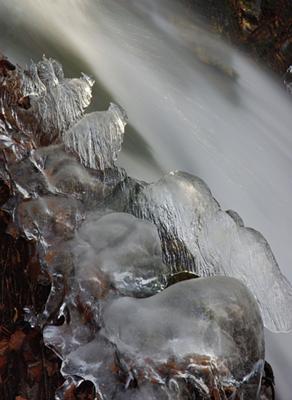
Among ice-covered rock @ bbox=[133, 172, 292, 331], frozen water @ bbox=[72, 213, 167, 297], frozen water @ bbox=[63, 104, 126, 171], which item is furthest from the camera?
frozen water @ bbox=[63, 104, 126, 171]

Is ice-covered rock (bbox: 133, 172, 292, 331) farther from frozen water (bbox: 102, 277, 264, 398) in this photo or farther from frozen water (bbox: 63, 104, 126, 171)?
frozen water (bbox: 102, 277, 264, 398)

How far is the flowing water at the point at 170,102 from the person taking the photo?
10.5 feet

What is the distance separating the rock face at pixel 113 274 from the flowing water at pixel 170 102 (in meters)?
0.71

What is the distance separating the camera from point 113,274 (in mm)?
1470

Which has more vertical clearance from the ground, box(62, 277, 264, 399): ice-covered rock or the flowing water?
box(62, 277, 264, 399): ice-covered rock

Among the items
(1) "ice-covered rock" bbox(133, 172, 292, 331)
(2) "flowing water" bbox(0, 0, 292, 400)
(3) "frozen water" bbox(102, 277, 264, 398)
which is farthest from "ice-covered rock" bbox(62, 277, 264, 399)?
(2) "flowing water" bbox(0, 0, 292, 400)

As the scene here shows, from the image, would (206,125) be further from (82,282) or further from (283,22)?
(283,22)

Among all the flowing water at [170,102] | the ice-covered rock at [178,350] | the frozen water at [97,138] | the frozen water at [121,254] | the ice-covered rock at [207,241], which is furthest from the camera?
the flowing water at [170,102]

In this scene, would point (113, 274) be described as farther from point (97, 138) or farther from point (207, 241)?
point (97, 138)

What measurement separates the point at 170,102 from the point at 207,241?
2.03 meters

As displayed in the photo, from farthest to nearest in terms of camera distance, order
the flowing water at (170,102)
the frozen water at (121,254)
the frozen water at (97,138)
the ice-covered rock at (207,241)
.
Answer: the flowing water at (170,102), the frozen water at (97,138), the ice-covered rock at (207,241), the frozen water at (121,254)

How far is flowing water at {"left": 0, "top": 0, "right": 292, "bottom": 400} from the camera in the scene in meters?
3.21

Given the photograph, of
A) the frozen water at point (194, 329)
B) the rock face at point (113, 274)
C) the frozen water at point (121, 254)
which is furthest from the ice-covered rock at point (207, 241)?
the frozen water at point (194, 329)

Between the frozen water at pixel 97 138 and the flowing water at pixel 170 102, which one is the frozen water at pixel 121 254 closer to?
the frozen water at pixel 97 138
